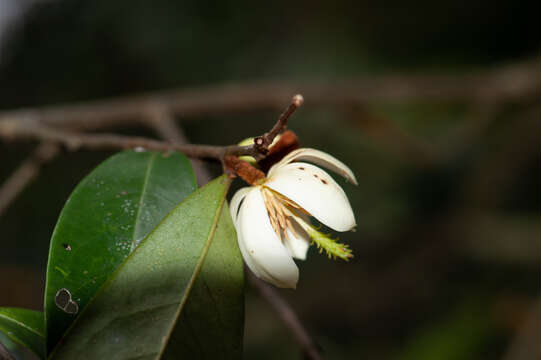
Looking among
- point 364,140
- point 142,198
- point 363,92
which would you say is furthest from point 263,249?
point 364,140

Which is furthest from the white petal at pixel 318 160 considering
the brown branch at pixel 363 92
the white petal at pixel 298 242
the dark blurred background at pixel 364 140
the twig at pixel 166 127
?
the dark blurred background at pixel 364 140

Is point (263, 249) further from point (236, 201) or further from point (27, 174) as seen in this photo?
point (27, 174)

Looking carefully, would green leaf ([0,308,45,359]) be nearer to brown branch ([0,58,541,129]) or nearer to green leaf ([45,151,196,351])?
green leaf ([45,151,196,351])

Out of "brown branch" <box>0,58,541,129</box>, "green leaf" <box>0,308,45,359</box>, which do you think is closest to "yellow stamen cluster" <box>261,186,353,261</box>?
"green leaf" <box>0,308,45,359</box>

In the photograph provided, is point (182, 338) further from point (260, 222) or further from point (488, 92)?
point (488, 92)

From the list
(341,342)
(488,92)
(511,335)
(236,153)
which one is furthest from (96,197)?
(341,342)

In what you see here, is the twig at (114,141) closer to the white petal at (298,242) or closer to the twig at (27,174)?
the twig at (27,174)
